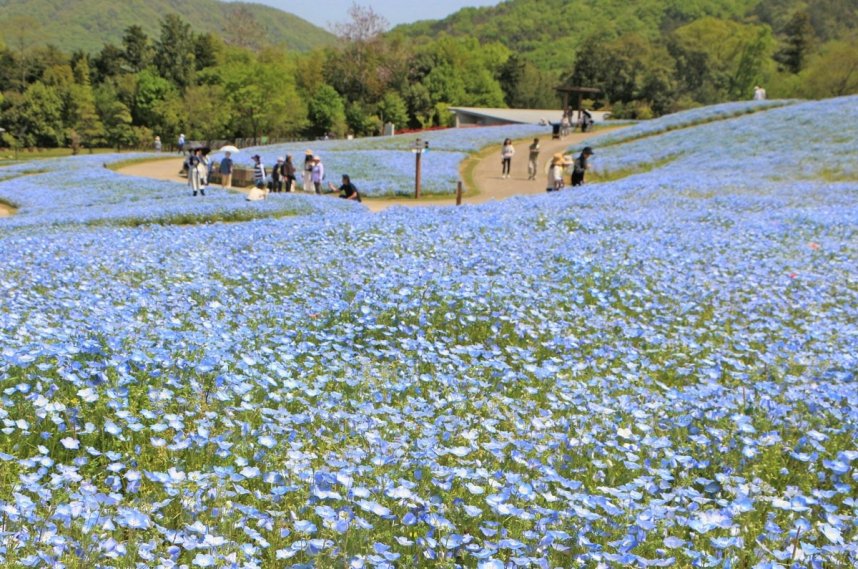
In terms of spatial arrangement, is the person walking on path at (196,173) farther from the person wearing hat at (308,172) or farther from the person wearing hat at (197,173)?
the person wearing hat at (308,172)

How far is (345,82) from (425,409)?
99.4 metres

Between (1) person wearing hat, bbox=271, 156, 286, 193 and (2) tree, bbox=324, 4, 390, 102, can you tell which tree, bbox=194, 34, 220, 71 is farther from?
(1) person wearing hat, bbox=271, 156, 286, 193

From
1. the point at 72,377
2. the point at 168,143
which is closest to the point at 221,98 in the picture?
the point at 168,143

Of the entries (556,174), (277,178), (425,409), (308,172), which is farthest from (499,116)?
(425,409)

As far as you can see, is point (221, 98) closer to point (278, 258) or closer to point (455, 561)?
point (278, 258)

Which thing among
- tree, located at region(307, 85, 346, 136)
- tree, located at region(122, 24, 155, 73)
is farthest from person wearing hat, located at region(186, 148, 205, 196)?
tree, located at region(122, 24, 155, 73)

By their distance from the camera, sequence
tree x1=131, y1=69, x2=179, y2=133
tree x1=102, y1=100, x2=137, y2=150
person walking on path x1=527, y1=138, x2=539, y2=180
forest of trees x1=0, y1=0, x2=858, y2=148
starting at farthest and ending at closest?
tree x1=131, y1=69, x2=179, y2=133
tree x1=102, y1=100, x2=137, y2=150
forest of trees x1=0, y1=0, x2=858, y2=148
person walking on path x1=527, y1=138, x2=539, y2=180

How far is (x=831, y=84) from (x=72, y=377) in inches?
3290

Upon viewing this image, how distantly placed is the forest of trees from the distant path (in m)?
31.7

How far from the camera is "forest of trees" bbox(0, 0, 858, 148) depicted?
8475 cm

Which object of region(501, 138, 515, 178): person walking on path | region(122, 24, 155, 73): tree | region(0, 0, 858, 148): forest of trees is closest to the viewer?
region(501, 138, 515, 178): person walking on path

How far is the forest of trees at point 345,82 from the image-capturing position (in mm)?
84750

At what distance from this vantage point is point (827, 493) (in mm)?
4078

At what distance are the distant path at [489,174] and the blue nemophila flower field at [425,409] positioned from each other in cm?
1724
